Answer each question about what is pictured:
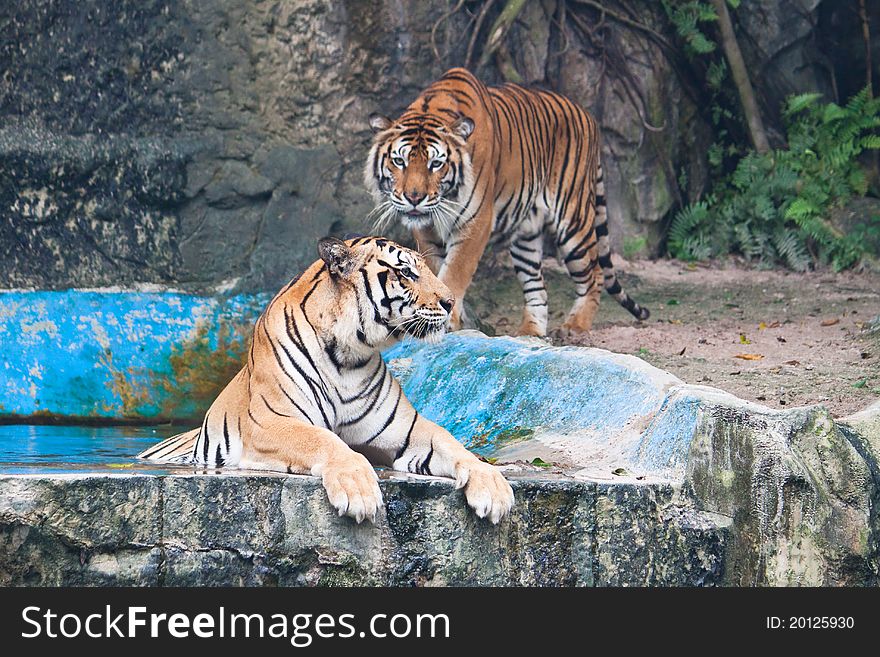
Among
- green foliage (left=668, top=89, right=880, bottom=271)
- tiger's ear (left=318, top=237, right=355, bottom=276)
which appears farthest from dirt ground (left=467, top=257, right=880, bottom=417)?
tiger's ear (left=318, top=237, right=355, bottom=276)

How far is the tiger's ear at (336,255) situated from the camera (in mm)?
4004

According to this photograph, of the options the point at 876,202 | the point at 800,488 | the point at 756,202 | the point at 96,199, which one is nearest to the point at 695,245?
the point at 756,202

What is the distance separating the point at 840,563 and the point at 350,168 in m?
4.63

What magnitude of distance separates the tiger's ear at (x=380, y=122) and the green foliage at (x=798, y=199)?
3.84 meters

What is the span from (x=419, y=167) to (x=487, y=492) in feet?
10.5

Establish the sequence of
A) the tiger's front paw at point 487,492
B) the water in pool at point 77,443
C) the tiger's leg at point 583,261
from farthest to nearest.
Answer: the tiger's leg at point 583,261 < the water in pool at point 77,443 < the tiger's front paw at point 487,492

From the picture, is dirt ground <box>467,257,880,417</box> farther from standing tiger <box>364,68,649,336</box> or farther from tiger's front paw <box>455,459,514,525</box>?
tiger's front paw <box>455,459,514,525</box>

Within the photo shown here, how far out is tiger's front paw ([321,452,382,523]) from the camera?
11.2 feet

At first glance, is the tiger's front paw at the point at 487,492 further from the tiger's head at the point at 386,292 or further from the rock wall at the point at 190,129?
the rock wall at the point at 190,129

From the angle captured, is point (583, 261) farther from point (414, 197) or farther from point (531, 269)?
point (414, 197)

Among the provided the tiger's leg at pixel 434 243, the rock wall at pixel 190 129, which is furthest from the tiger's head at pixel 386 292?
the rock wall at pixel 190 129

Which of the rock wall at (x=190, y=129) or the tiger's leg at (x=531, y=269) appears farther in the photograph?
the tiger's leg at (x=531, y=269)

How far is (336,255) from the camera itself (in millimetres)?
4031

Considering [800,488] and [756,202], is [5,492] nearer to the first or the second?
[800,488]
